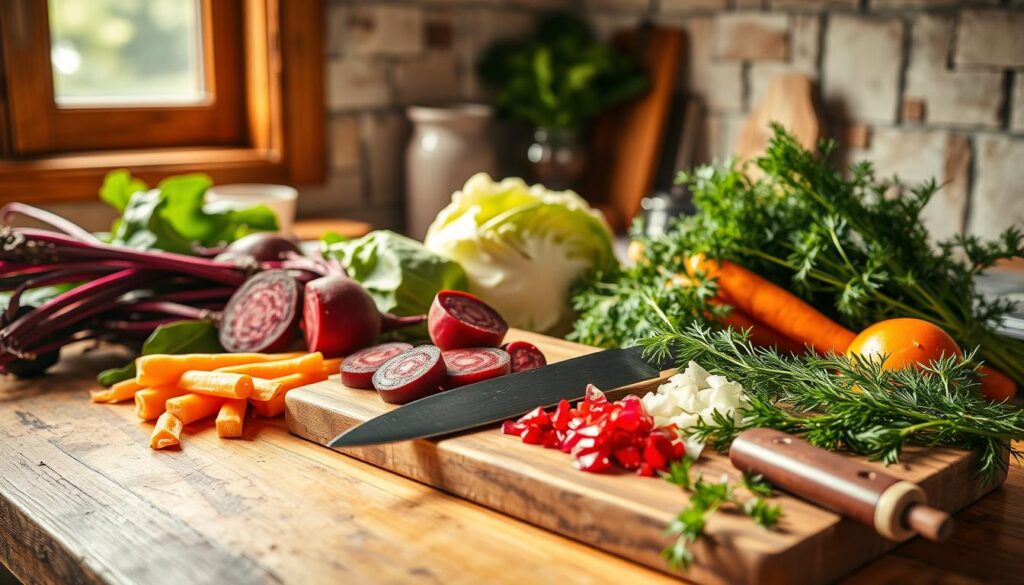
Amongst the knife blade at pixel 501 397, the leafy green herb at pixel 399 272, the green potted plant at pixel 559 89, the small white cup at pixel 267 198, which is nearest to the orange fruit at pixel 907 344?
A: the knife blade at pixel 501 397

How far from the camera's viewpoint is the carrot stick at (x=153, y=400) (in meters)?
1.26

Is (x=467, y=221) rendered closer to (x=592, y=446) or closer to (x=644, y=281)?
(x=644, y=281)

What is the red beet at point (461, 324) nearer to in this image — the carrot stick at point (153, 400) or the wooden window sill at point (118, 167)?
the carrot stick at point (153, 400)

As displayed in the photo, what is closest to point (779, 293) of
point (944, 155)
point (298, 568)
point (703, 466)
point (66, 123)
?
point (703, 466)

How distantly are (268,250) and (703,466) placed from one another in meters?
0.91

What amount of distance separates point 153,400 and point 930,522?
94 cm

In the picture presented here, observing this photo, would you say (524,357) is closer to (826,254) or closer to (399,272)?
(399,272)

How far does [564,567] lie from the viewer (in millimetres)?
876

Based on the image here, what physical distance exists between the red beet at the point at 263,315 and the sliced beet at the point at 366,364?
166mm

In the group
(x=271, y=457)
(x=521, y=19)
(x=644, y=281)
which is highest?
(x=521, y=19)

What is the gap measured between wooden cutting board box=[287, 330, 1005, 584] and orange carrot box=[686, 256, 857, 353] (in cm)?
33

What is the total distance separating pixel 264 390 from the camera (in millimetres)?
1245

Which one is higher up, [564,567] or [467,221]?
[467,221]

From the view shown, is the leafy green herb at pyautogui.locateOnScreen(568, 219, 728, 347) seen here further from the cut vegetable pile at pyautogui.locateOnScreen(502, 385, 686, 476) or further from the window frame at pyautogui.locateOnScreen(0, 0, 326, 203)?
the window frame at pyautogui.locateOnScreen(0, 0, 326, 203)
